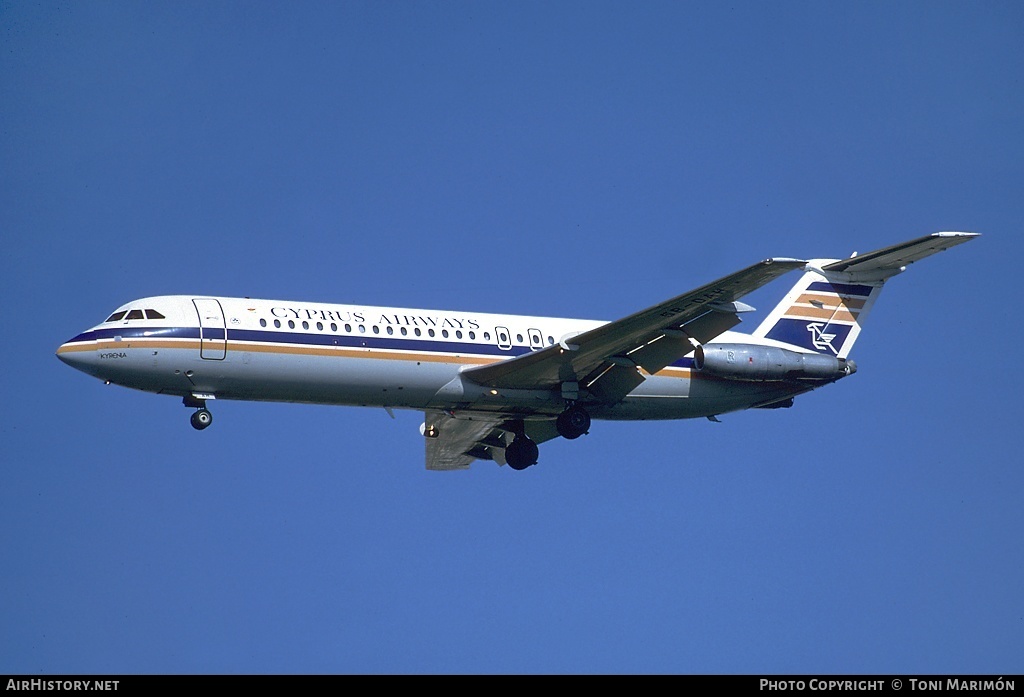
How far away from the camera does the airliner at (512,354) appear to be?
1350 inches

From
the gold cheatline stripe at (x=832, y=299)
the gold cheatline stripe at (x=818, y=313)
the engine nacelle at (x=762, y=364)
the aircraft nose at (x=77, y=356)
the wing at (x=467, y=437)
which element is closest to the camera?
the aircraft nose at (x=77, y=356)

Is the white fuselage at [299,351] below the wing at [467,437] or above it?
above

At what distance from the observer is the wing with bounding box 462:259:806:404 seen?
34.7m

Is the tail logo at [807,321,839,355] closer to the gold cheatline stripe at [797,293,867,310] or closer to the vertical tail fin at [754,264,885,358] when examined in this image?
the vertical tail fin at [754,264,885,358]

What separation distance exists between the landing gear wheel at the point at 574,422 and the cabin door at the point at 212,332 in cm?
938

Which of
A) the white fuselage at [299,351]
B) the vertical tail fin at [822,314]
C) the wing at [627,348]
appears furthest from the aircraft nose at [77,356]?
the vertical tail fin at [822,314]

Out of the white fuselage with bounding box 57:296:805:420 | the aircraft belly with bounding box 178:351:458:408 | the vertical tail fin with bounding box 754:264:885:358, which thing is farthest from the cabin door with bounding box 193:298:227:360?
the vertical tail fin with bounding box 754:264:885:358

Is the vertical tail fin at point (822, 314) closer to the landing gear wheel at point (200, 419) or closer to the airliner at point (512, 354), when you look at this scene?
the airliner at point (512, 354)

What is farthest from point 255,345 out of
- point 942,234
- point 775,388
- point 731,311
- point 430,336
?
point 942,234

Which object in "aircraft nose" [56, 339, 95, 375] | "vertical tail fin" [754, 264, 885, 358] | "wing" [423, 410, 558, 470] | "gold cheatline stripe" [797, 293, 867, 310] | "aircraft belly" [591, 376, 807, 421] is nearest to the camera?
"aircraft nose" [56, 339, 95, 375]

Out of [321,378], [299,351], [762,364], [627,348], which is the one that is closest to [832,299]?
[762,364]

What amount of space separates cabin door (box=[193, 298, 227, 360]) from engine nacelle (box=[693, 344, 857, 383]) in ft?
→ 41.2
